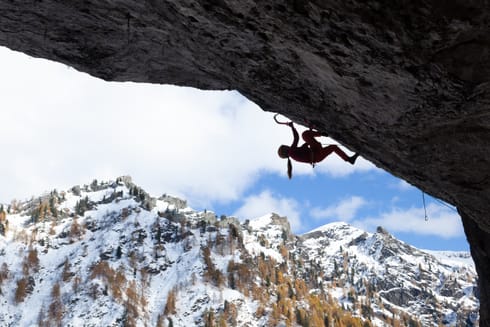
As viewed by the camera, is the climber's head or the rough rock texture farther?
the climber's head

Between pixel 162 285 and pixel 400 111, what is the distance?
202m

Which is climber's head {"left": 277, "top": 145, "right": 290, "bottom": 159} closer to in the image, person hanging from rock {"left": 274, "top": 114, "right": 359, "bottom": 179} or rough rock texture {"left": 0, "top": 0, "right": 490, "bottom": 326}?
person hanging from rock {"left": 274, "top": 114, "right": 359, "bottom": 179}

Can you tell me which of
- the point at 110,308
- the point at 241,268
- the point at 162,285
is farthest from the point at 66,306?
the point at 241,268

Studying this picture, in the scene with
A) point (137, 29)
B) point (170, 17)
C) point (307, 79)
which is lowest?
point (307, 79)

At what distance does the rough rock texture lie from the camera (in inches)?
188

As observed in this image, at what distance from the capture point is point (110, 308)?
559 ft

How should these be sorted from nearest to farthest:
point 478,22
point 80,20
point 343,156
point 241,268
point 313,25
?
point 478,22, point 313,25, point 80,20, point 343,156, point 241,268

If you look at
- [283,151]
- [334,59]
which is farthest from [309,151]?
[334,59]

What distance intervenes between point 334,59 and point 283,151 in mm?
4626

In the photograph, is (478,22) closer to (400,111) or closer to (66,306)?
(400,111)

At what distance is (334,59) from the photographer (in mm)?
5816

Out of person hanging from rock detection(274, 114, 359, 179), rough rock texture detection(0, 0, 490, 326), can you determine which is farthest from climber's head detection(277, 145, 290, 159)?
rough rock texture detection(0, 0, 490, 326)

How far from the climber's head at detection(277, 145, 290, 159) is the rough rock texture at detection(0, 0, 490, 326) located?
925mm

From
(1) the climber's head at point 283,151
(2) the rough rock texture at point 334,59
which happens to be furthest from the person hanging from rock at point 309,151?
(2) the rough rock texture at point 334,59
